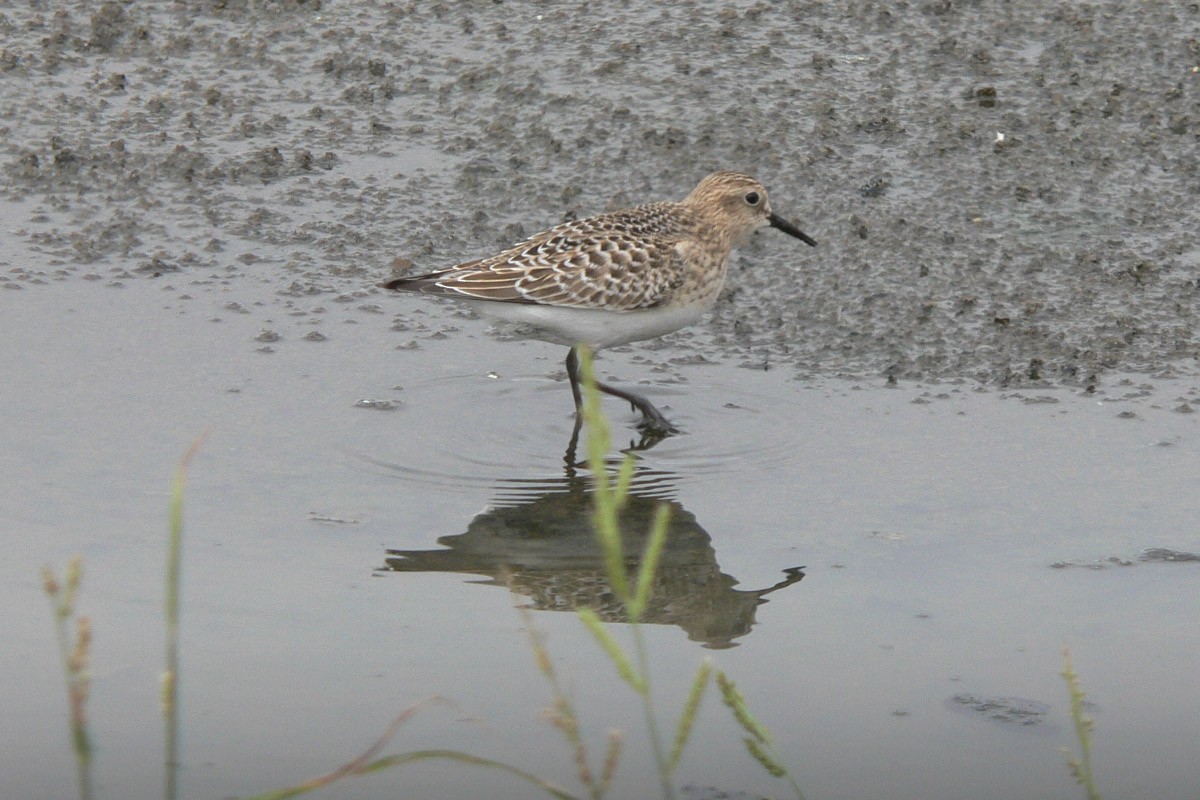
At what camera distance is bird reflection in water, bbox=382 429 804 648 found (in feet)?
18.6

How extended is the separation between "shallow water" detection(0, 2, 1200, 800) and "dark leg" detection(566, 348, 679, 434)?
0.36 feet

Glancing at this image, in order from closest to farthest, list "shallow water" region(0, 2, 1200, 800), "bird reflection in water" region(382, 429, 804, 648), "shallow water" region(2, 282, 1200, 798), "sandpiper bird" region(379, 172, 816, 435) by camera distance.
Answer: "shallow water" region(2, 282, 1200, 798) < "shallow water" region(0, 2, 1200, 800) < "bird reflection in water" region(382, 429, 804, 648) < "sandpiper bird" region(379, 172, 816, 435)

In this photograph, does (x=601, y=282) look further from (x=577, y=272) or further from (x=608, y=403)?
(x=608, y=403)

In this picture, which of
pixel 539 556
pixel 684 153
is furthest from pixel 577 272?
pixel 684 153

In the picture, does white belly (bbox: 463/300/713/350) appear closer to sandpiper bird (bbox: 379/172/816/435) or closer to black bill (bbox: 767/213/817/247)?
sandpiper bird (bbox: 379/172/816/435)

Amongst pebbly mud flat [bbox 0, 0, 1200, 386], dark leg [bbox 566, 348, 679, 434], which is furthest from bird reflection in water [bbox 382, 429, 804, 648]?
pebbly mud flat [bbox 0, 0, 1200, 386]

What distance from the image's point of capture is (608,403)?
25.3ft

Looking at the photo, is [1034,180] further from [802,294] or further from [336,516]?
[336,516]

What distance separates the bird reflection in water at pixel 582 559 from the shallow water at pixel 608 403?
22 mm

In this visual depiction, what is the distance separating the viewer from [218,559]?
5.90 metres

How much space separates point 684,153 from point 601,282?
217 cm

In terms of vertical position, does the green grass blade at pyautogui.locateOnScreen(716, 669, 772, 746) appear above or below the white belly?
above

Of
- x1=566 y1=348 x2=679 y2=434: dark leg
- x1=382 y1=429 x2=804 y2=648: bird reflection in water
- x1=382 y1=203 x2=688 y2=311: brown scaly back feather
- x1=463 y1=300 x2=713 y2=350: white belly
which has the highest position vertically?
x1=382 y1=203 x2=688 y2=311: brown scaly back feather

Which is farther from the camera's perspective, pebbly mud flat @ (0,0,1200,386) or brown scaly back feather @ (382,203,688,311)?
pebbly mud flat @ (0,0,1200,386)
